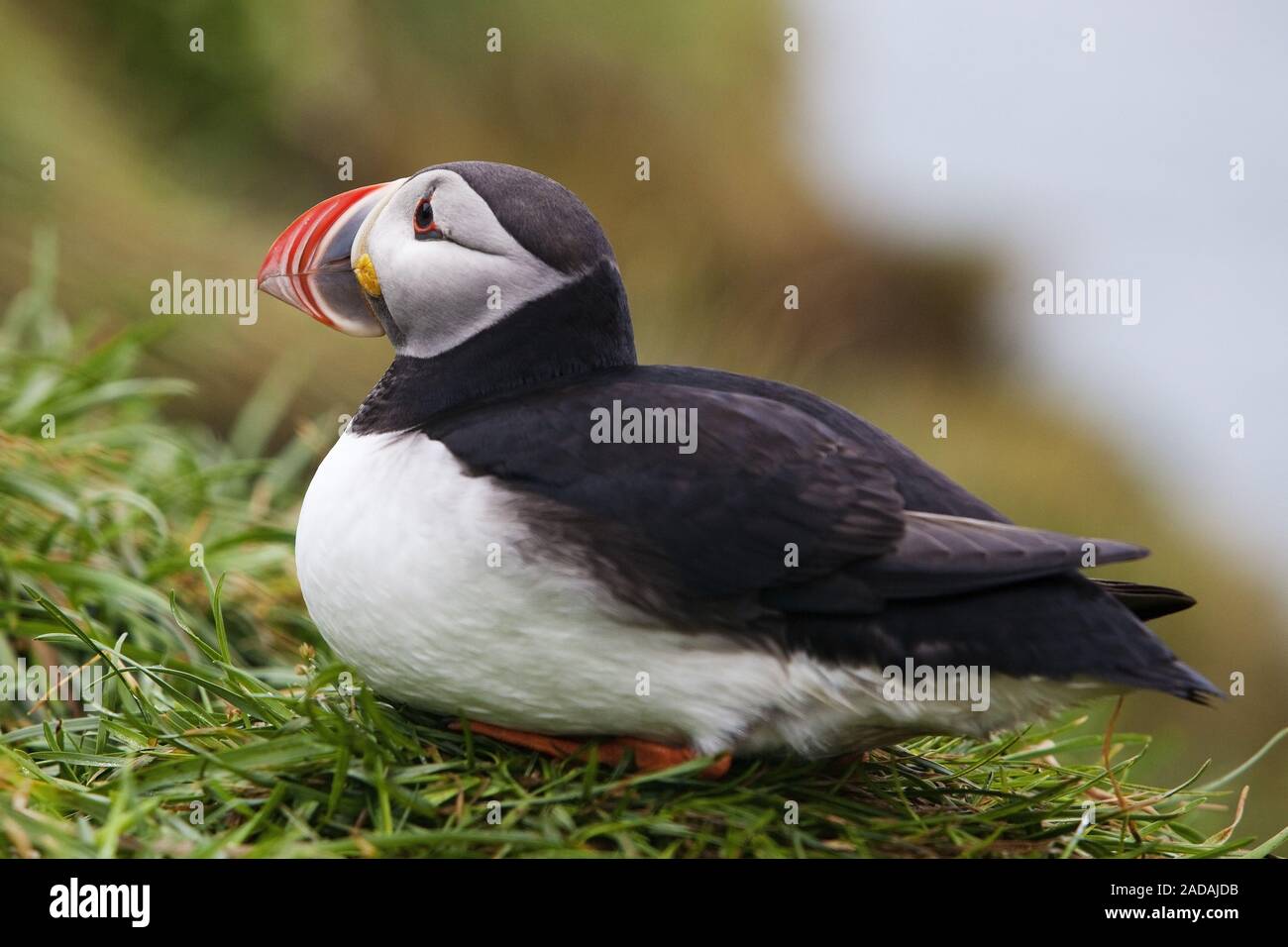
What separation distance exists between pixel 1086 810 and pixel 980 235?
335 inches

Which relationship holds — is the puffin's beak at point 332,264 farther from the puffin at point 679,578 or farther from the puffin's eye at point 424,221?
the puffin at point 679,578

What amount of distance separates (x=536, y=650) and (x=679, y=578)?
31 cm

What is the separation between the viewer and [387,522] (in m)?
2.66

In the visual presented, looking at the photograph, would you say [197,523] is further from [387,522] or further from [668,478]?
[668,478]

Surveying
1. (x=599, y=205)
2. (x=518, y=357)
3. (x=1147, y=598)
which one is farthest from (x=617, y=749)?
(x=599, y=205)

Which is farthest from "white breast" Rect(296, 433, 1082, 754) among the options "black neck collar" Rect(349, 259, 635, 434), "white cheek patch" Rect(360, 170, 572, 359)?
"white cheek patch" Rect(360, 170, 572, 359)

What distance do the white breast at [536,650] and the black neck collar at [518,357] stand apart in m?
0.23

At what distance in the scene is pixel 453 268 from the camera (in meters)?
2.93

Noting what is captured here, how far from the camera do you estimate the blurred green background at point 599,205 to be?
7004 mm

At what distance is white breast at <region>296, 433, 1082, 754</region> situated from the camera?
8.36 feet

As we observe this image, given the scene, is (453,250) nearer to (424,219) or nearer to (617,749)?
(424,219)

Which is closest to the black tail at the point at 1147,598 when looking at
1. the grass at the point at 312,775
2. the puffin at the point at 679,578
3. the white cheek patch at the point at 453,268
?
the puffin at the point at 679,578

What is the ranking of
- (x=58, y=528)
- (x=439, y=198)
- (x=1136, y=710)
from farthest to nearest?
(x=1136, y=710), (x=58, y=528), (x=439, y=198)

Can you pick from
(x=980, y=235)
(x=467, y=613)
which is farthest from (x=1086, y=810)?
(x=980, y=235)
